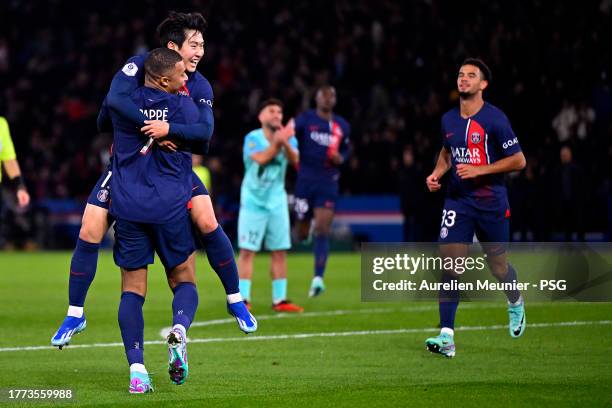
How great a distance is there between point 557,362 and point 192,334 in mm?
3836

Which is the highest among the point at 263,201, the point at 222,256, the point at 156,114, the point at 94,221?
the point at 156,114

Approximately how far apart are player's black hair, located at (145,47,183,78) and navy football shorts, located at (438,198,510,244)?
140 inches

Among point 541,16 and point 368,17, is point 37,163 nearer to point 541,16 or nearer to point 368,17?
point 368,17

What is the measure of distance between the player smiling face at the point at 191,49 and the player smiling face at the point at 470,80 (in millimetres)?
2884

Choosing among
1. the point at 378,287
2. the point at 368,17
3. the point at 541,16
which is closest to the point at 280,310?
the point at 378,287

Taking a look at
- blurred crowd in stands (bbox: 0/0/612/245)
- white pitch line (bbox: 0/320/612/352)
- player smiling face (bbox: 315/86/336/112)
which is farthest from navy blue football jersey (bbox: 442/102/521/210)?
blurred crowd in stands (bbox: 0/0/612/245)

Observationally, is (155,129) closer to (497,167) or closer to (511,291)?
(497,167)

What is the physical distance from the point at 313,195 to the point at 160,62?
830 centimetres

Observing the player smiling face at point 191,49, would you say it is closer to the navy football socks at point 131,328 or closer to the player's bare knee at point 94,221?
the player's bare knee at point 94,221

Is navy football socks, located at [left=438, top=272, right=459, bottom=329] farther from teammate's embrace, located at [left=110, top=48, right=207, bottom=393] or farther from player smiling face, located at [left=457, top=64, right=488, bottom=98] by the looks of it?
teammate's embrace, located at [left=110, top=48, right=207, bottom=393]

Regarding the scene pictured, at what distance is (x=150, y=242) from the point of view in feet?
26.8

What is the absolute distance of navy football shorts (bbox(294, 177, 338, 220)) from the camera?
16.1 metres

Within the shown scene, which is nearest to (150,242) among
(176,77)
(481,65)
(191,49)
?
(176,77)

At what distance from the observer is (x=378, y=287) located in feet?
51.0
